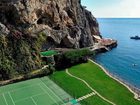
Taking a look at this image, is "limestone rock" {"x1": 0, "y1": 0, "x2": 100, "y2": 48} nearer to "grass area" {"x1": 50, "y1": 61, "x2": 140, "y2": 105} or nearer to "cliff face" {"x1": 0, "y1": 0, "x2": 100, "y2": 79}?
"cliff face" {"x1": 0, "y1": 0, "x2": 100, "y2": 79}

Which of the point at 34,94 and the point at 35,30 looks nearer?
the point at 34,94

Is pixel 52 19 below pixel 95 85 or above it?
above

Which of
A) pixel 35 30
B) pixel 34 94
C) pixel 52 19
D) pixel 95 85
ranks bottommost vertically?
pixel 95 85

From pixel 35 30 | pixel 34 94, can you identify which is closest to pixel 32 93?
pixel 34 94

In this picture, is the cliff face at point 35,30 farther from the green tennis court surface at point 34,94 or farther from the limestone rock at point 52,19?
the green tennis court surface at point 34,94

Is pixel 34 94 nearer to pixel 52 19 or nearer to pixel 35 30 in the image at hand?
pixel 35 30

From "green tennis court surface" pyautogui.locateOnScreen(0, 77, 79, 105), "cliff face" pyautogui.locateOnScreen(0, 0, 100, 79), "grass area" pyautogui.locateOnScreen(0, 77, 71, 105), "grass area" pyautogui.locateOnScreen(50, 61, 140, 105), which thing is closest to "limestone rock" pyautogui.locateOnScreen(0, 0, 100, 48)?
"cliff face" pyautogui.locateOnScreen(0, 0, 100, 79)

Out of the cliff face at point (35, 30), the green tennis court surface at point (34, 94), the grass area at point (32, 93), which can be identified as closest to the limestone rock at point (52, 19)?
the cliff face at point (35, 30)
